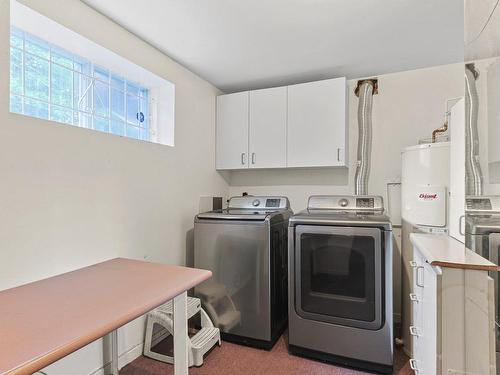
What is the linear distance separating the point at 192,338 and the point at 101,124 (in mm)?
1706

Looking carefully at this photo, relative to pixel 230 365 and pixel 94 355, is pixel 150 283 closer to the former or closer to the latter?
pixel 94 355

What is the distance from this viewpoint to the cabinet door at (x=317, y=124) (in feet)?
8.20

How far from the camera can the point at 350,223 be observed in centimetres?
195

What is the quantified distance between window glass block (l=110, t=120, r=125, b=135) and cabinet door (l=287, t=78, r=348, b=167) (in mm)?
1446

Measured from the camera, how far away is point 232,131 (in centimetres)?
293

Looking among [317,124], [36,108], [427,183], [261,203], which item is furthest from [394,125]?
[36,108]

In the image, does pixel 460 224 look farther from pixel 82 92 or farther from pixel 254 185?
pixel 82 92

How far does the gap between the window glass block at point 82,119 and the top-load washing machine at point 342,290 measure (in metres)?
1.58

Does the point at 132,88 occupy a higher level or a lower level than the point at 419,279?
higher

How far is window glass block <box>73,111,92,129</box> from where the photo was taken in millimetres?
1834

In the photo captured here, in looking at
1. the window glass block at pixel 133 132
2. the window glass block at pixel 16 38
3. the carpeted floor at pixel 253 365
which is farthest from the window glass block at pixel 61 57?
the carpeted floor at pixel 253 365

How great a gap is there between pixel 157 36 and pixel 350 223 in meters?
1.89

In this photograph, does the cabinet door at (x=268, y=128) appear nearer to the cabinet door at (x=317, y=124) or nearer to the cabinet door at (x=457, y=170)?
the cabinet door at (x=317, y=124)

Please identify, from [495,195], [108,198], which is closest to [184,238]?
[108,198]
